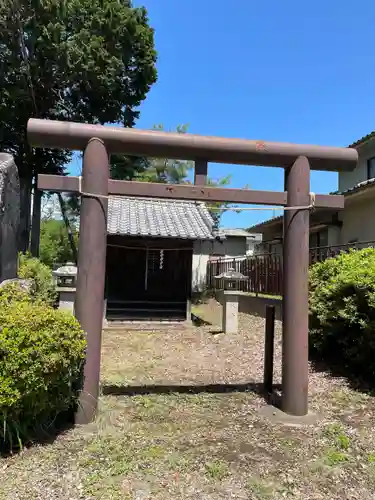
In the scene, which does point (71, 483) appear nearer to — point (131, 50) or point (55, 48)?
point (55, 48)

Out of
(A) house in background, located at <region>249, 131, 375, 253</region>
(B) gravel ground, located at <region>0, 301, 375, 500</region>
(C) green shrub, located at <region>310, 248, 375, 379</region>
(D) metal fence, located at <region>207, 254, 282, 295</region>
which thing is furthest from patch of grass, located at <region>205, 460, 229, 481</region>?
(A) house in background, located at <region>249, 131, 375, 253</region>

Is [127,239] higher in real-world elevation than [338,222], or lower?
lower

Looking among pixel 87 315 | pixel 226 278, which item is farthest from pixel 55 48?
pixel 87 315

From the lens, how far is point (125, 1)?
Result: 17000 millimetres

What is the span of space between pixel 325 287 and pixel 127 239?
7333 mm

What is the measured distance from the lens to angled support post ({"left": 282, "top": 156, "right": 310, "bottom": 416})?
4324 millimetres

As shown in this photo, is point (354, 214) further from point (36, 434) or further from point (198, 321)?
point (36, 434)

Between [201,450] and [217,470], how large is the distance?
0.35m

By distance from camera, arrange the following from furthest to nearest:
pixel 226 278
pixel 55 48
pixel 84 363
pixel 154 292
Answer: pixel 55 48 < pixel 154 292 < pixel 226 278 < pixel 84 363

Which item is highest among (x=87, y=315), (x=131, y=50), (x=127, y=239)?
(x=131, y=50)

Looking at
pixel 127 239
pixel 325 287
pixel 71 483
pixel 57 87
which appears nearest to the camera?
pixel 71 483

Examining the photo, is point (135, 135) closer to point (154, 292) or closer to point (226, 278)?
point (226, 278)

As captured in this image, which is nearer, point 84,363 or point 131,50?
point 84,363

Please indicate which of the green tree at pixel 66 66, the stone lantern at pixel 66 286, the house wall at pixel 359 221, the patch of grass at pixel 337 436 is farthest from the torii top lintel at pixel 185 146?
the green tree at pixel 66 66
